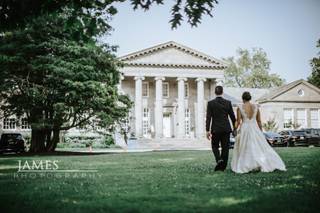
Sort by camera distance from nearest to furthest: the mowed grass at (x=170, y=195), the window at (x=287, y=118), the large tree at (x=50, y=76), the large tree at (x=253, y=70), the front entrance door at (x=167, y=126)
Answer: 1. the mowed grass at (x=170, y=195)
2. the large tree at (x=50, y=76)
3. the front entrance door at (x=167, y=126)
4. the window at (x=287, y=118)
5. the large tree at (x=253, y=70)

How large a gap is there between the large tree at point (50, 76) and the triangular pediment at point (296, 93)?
121ft

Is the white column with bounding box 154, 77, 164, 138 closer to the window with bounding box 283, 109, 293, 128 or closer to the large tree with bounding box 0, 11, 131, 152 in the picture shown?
the window with bounding box 283, 109, 293, 128

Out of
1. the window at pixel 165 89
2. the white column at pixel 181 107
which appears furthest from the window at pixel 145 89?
the white column at pixel 181 107

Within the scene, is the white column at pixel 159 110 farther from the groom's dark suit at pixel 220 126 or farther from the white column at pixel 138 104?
the groom's dark suit at pixel 220 126

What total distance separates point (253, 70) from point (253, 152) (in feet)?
226

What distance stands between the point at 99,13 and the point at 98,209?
4.00 m

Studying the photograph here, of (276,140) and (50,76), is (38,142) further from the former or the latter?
(276,140)

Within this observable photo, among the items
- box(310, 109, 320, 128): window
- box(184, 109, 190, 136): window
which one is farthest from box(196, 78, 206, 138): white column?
box(310, 109, 320, 128): window

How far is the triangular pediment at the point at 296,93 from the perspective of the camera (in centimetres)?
5766

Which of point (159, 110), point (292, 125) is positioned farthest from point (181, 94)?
point (292, 125)

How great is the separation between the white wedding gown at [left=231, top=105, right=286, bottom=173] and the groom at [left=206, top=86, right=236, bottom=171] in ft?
1.00

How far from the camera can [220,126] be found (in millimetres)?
10125

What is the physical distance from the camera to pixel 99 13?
7.56 m

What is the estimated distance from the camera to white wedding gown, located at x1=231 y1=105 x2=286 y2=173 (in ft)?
31.9
